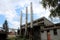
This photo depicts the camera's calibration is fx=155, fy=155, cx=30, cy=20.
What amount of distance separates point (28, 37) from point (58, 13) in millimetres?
12600

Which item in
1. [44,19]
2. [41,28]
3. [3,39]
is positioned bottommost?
[3,39]

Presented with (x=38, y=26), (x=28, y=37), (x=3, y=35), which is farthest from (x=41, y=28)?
(x=3, y=35)

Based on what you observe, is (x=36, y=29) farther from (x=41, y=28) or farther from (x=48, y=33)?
(x=48, y=33)

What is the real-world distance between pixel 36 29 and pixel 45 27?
389cm

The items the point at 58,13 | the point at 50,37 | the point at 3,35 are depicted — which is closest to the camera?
the point at 58,13

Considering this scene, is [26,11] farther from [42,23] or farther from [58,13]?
[58,13]

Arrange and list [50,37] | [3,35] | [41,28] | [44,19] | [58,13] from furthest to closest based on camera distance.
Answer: [44,19] < [41,28] < [50,37] < [3,35] < [58,13]

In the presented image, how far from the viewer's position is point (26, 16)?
36.9 m

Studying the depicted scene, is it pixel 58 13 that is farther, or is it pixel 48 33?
pixel 48 33

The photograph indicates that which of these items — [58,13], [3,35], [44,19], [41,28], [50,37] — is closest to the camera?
[58,13]

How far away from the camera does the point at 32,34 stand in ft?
116

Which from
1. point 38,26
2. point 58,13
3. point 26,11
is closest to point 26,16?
point 26,11

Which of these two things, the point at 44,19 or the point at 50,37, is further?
the point at 44,19

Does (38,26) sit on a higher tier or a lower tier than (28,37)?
higher
